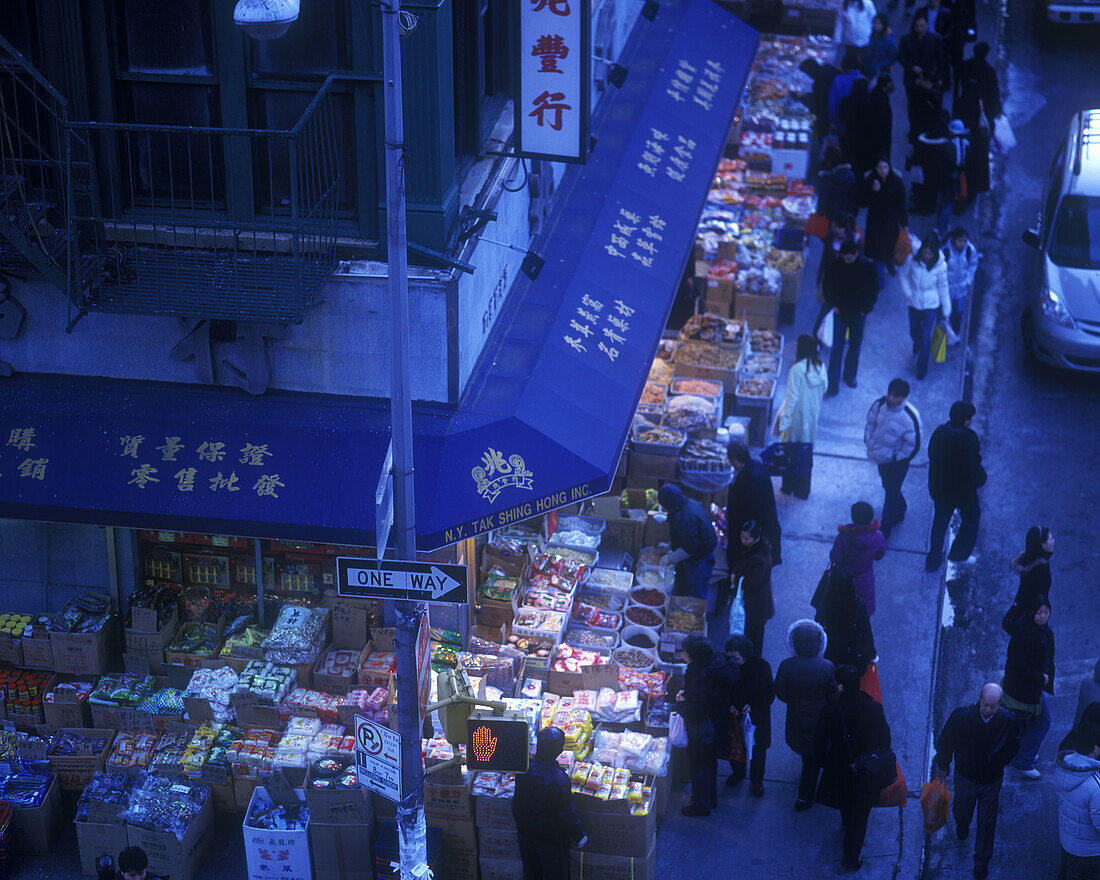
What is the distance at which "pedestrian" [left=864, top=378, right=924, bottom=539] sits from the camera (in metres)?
14.4

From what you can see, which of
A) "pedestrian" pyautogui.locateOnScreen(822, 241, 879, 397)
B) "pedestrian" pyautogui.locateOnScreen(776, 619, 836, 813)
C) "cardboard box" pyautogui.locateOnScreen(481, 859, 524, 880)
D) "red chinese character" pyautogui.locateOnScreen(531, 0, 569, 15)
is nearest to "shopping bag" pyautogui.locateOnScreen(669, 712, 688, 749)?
"pedestrian" pyautogui.locateOnScreen(776, 619, 836, 813)

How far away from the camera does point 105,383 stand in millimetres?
11266

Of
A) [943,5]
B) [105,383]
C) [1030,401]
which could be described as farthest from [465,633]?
[943,5]

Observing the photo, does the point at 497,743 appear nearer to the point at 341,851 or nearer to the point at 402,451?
the point at 341,851

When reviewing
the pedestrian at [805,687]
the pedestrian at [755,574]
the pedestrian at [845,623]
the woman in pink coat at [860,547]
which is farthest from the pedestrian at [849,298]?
the pedestrian at [805,687]

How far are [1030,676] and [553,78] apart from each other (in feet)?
20.8

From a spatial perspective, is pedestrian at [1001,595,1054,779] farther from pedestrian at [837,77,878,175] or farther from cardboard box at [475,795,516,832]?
pedestrian at [837,77,878,175]

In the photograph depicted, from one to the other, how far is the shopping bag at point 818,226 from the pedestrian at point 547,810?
10.4 metres

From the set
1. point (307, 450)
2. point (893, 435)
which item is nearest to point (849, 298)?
point (893, 435)

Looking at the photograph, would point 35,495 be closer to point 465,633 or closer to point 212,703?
point 212,703

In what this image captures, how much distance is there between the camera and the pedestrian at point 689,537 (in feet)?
43.1

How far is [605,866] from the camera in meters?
10.6

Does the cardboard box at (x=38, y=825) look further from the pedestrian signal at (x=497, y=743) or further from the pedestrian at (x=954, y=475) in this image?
the pedestrian at (x=954, y=475)

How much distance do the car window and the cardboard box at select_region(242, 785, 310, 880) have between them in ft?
39.4
